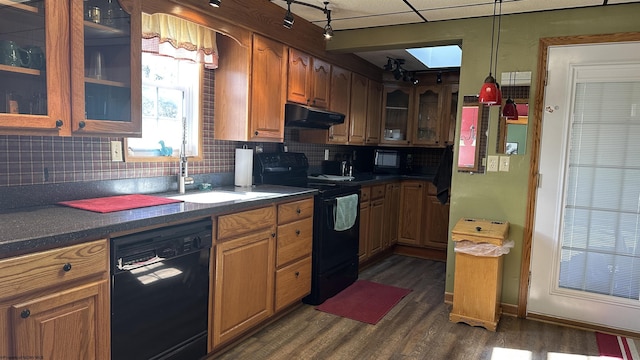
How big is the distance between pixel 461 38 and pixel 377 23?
687mm

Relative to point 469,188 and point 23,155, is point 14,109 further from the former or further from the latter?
point 469,188

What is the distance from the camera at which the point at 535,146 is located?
312 cm

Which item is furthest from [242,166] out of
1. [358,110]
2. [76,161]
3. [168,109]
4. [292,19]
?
[358,110]

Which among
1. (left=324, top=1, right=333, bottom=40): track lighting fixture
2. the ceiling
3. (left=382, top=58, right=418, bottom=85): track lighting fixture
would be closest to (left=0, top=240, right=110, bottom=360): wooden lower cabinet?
(left=324, top=1, right=333, bottom=40): track lighting fixture

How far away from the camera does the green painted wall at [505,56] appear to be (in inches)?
117

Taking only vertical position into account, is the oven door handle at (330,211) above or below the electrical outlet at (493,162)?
below

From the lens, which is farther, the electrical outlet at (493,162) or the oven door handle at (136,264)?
the electrical outlet at (493,162)

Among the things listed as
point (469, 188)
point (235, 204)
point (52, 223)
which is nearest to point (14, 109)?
point (52, 223)

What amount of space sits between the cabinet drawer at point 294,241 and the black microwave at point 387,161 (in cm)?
240

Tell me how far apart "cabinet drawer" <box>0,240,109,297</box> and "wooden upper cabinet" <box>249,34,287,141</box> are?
60.5 inches

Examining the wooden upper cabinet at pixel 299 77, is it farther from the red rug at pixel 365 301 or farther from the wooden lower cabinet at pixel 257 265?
the red rug at pixel 365 301

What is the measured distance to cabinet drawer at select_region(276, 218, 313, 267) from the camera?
9.55 ft

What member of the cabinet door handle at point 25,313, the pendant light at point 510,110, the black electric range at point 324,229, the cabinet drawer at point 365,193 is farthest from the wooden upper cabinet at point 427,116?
the cabinet door handle at point 25,313

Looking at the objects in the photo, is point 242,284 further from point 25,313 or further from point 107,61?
point 107,61
